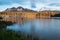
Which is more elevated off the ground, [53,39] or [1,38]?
[1,38]

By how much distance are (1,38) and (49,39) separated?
12.2 meters

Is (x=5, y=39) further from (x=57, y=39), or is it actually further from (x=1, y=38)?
(x=57, y=39)

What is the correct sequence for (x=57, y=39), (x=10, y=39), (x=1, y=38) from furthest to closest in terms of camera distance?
(x=57, y=39), (x=10, y=39), (x=1, y=38)

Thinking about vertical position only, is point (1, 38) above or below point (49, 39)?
above

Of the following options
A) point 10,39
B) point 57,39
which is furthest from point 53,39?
point 10,39

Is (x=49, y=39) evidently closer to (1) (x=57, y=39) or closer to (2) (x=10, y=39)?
(1) (x=57, y=39)

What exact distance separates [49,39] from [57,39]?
114cm

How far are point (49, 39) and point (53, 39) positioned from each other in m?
0.64

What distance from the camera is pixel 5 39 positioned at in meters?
14.1

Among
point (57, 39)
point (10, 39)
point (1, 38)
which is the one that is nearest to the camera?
point (1, 38)

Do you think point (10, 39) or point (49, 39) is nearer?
point (10, 39)

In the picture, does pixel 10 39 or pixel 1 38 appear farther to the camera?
pixel 10 39

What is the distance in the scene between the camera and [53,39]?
25094 mm

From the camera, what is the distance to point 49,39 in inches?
979
